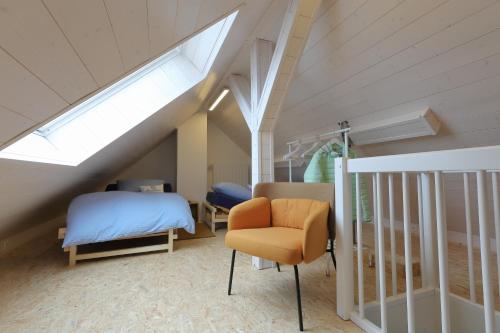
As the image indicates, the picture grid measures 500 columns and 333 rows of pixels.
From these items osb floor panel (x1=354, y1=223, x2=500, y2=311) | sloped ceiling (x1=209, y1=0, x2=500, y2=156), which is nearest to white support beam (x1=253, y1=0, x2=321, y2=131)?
sloped ceiling (x1=209, y1=0, x2=500, y2=156)

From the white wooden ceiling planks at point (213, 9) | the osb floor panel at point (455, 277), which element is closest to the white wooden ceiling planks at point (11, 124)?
the white wooden ceiling planks at point (213, 9)

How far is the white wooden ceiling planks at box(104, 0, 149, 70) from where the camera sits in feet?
2.43

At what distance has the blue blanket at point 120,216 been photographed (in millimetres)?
2146

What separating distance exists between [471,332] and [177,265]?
A: 2148 millimetres

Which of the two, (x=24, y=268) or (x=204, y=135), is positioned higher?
(x=204, y=135)

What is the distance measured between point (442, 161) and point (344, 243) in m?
0.73

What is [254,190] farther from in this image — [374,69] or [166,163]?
[166,163]

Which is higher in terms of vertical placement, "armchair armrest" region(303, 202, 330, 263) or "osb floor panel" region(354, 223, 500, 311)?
"armchair armrest" region(303, 202, 330, 263)

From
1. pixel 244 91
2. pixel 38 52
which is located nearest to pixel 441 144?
pixel 244 91

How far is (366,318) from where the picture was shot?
4.58 ft

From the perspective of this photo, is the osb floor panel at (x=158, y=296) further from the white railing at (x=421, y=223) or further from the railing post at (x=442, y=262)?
the railing post at (x=442, y=262)

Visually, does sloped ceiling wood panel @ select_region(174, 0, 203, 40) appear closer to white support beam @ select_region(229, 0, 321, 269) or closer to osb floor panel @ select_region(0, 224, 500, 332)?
white support beam @ select_region(229, 0, 321, 269)

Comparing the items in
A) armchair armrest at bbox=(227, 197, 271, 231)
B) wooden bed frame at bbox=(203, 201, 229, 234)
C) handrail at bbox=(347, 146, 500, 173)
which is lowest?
wooden bed frame at bbox=(203, 201, 229, 234)

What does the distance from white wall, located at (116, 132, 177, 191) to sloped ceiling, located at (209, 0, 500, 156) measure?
342 cm
